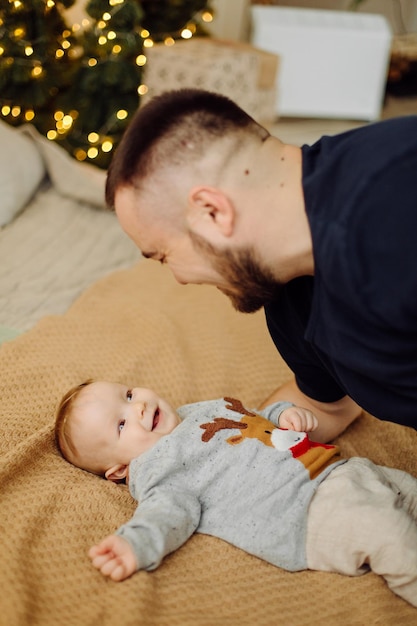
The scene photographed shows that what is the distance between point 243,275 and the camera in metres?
1.14

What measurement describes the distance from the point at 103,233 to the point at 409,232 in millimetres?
1542

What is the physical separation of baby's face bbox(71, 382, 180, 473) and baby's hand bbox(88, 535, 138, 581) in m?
0.24

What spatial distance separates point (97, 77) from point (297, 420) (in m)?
1.83

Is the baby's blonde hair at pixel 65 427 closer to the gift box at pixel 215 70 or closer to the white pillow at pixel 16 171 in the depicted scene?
the white pillow at pixel 16 171

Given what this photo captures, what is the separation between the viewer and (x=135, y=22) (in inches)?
106

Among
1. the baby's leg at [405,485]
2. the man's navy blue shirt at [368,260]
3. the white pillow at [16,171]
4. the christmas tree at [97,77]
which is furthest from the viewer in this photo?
the christmas tree at [97,77]

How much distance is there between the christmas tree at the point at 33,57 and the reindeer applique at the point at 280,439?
174cm

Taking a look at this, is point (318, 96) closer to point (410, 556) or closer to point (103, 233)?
point (103, 233)

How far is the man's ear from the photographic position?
3.48ft

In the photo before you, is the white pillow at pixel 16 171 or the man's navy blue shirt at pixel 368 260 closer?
the man's navy blue shirt at pixel 368 260

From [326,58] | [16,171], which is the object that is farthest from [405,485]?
[326,58]

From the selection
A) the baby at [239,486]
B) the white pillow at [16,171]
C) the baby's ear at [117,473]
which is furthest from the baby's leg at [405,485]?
the white pillow at [16,171]

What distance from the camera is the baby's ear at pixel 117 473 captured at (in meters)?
1.33

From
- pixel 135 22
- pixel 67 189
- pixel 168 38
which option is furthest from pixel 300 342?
pixel 168 38
